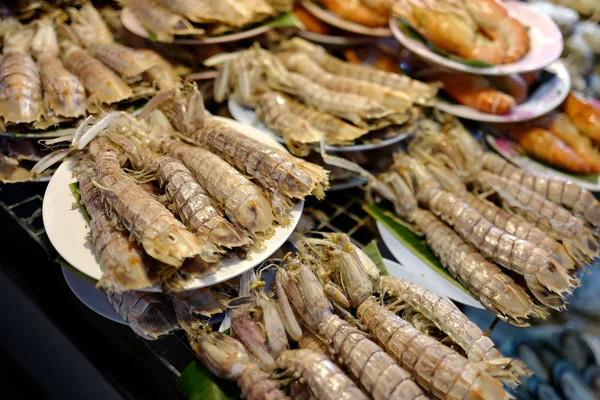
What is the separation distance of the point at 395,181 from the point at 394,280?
91 centimetres

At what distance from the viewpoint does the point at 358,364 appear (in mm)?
2047

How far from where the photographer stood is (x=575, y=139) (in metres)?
3.68

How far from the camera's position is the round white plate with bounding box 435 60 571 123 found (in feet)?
12.0

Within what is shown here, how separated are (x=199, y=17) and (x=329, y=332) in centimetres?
282

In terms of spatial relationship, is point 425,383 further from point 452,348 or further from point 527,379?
point 527,379

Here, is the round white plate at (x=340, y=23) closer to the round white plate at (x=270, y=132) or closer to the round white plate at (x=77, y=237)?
the round white plate at (x=270, y=132)

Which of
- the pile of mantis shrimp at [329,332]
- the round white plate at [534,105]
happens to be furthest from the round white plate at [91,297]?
the round white plate at [534,105]

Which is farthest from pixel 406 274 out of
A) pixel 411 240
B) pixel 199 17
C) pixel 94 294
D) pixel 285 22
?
pixel 199 17

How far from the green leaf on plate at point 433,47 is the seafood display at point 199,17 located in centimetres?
115

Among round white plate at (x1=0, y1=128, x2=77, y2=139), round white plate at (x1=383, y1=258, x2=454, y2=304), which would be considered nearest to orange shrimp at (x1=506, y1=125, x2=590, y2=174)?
round white plate at (x1=383, y1=258, x2=454, y2=304)

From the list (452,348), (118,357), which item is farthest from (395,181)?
(118,357)

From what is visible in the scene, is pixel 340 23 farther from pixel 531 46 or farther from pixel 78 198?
pixel 78 198

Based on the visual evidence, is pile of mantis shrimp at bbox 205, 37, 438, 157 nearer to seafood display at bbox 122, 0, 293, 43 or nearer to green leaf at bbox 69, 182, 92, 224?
seafood display at bbox 122, 0, 293, 43

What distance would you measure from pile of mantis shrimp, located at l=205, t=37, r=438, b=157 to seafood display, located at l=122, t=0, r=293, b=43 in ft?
0.87
